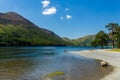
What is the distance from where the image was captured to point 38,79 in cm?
3338

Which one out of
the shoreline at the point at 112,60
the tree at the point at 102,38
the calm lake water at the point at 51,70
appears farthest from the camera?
the tree at the point at 102,38

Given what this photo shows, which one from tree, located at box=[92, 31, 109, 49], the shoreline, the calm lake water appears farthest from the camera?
tree, located at box=[92, 31, 109, 49]

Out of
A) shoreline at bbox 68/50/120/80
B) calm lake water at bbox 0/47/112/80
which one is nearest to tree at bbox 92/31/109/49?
shoreline at bbox 68/50/120/80

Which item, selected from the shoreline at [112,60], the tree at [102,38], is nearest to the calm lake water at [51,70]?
the shoreline at [112,60]

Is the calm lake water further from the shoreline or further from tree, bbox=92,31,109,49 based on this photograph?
tree, bbox=92,31,109,49

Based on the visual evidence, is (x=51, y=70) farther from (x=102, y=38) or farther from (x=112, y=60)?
(x=102, y=38)

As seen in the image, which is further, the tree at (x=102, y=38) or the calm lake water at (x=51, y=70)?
the tree at (x=102, y=38)

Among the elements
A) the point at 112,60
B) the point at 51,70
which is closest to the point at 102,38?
the point at 112,60

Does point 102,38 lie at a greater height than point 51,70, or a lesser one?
greater

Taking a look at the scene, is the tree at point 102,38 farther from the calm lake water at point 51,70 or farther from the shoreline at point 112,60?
the calm lake water at point 51,70

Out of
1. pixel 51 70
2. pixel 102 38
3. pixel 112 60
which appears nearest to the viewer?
pixel 51 70

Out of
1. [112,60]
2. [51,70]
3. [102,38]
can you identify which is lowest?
[51,70]

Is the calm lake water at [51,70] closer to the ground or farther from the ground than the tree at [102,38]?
closer to the ground

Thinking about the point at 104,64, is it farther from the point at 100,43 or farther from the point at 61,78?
the point at 100,43
